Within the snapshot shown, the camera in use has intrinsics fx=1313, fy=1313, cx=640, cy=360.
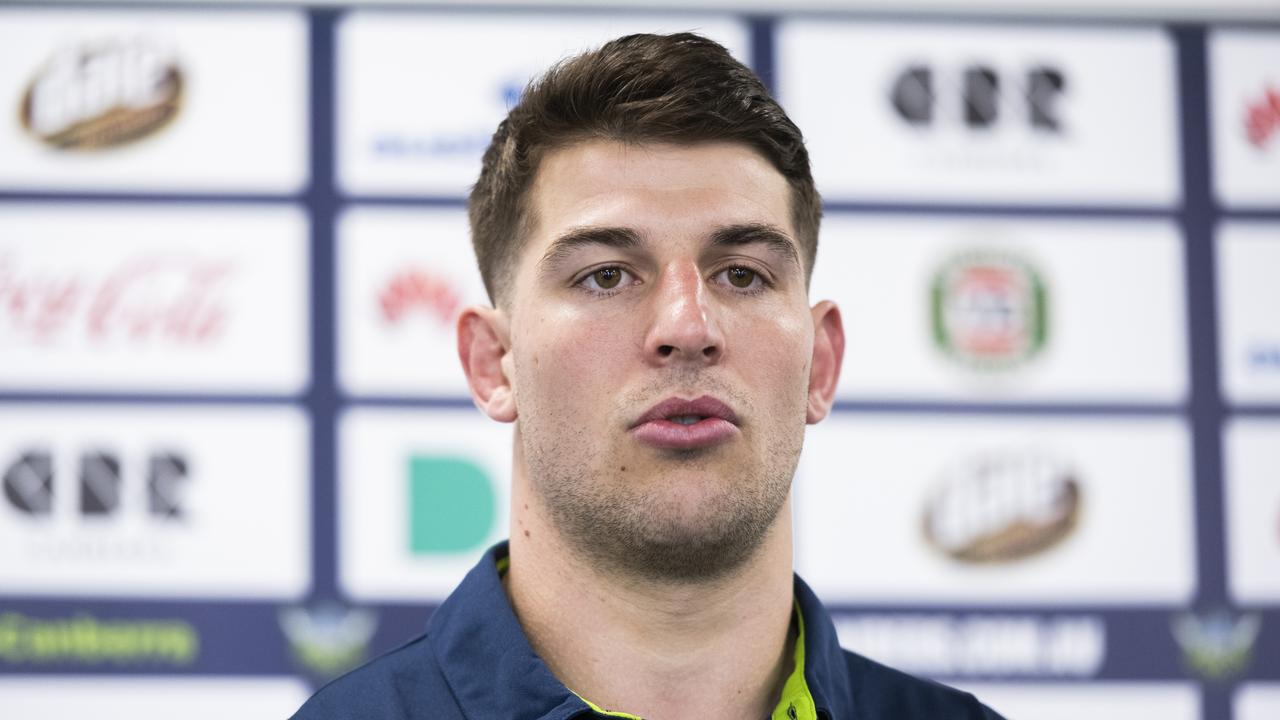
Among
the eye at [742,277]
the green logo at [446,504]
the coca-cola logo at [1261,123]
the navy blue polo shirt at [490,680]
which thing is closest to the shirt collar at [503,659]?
the navy blue polo shirt at [490,680]

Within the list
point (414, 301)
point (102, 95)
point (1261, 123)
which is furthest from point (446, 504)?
point (1261, 123)

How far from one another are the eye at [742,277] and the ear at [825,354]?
0.43ft

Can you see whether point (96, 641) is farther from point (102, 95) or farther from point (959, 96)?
point (959, 96)

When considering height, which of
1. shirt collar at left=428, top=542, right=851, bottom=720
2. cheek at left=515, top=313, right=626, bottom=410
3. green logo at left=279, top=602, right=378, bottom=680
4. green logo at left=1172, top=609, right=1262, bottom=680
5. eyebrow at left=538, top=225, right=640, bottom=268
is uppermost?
eyebrow at left=538, top=225, right=640, bottom=268

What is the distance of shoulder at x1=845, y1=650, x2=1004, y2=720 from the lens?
1295 mm

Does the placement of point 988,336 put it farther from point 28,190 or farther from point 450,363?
point 28,190

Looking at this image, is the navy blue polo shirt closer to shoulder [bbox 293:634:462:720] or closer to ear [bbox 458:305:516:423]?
shoulder [bbox 293:634:462:720]

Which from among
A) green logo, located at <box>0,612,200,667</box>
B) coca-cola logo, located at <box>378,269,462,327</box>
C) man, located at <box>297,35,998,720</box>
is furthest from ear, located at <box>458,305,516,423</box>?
green logo, located at <box>0,612,200,667</box>

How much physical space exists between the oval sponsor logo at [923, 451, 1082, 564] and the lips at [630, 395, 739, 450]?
1.56 m

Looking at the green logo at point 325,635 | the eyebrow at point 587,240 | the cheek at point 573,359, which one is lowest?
the green logo at point 325,635

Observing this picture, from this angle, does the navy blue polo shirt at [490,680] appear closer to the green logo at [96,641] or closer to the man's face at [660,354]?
the man's face at [660,354]

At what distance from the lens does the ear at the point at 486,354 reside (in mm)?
1268

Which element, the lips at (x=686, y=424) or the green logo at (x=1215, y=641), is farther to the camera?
the green logo at (x=1215, y=641)

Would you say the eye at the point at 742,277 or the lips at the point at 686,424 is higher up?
the eye at the point at 742,277
